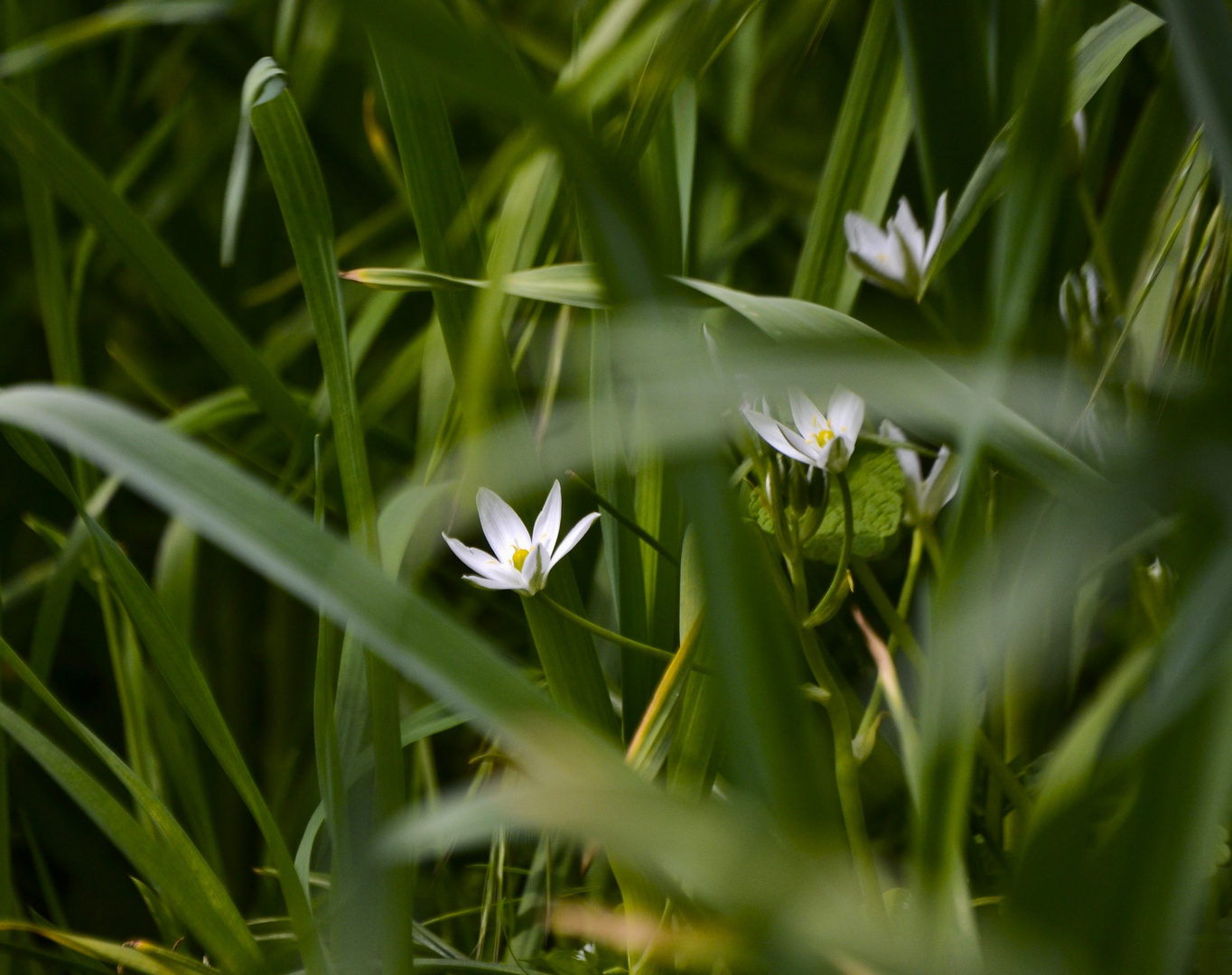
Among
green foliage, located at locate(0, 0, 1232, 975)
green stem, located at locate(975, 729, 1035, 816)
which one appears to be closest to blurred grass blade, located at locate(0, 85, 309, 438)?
green foliage, located at locate(0, 0, 1232, 975)

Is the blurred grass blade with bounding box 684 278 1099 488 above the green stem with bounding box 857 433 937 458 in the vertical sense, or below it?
above

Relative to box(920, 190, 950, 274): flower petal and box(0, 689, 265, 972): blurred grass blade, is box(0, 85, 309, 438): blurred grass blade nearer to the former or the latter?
box(0, 689, 265, 972): blurred grass blade

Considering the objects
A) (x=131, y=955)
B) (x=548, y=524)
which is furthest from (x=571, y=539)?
(x=131, y=955)

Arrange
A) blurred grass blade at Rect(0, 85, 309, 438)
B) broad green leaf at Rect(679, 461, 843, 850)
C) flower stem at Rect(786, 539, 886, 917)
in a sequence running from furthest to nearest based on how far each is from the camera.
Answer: blurred grass blade at Rect(0, 85, 309, 438) → flower stem at Rect(786, 539, 886, 917) → broad green leaf at Rect(679, 461, 843, 850)

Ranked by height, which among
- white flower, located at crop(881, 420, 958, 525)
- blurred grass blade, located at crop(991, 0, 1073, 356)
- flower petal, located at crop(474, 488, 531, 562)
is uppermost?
blurred grass blade, located at crop(991, 0, 1073, 356)

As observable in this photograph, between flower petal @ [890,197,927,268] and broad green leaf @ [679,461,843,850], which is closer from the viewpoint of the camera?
broad green leaf @ [679,461,843,850]

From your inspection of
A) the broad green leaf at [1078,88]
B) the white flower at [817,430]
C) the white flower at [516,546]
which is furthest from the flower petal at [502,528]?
the broad green leaf at [1078,88]

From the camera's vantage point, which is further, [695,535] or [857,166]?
[857,166]

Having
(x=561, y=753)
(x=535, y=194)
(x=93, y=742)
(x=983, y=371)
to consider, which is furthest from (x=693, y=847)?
(x=535, y=194)

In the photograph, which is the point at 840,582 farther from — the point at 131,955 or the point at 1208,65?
the point at 131,955
